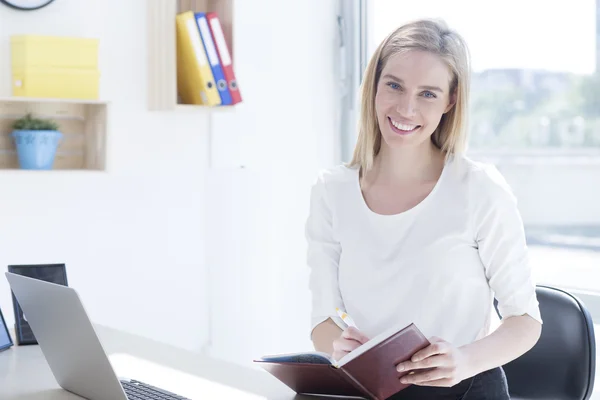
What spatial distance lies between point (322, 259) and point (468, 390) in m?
0.46

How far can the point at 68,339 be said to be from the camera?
1551 millimetres

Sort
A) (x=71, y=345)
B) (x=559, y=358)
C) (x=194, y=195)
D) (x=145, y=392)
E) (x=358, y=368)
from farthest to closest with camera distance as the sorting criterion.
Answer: (x=194, y=195) → (x=559, y=358) → (x=145, y=392) → (x=71, y=345) → (x=358, y=368)

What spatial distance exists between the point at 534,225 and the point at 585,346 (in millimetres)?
1173

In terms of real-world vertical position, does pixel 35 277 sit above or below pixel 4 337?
above

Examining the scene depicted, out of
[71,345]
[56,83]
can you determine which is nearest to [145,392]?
[71,345]

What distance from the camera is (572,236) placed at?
3.03 m

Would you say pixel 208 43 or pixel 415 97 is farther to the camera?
pixel 208 43

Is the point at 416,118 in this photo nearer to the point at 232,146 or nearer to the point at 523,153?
the point at 523,153

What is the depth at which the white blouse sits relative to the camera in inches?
69.6

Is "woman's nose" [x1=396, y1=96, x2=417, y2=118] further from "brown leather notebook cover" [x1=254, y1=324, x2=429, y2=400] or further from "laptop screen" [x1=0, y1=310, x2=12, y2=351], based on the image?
"laptop screen" [x1=0, y1=310, x2=12, y2=351]

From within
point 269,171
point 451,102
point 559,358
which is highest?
point 451,102

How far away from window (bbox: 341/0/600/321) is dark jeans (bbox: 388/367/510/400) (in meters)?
1.21

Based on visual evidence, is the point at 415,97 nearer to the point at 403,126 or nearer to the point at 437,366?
the point at 403,126


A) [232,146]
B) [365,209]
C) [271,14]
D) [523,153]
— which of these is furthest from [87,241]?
[523,153]
